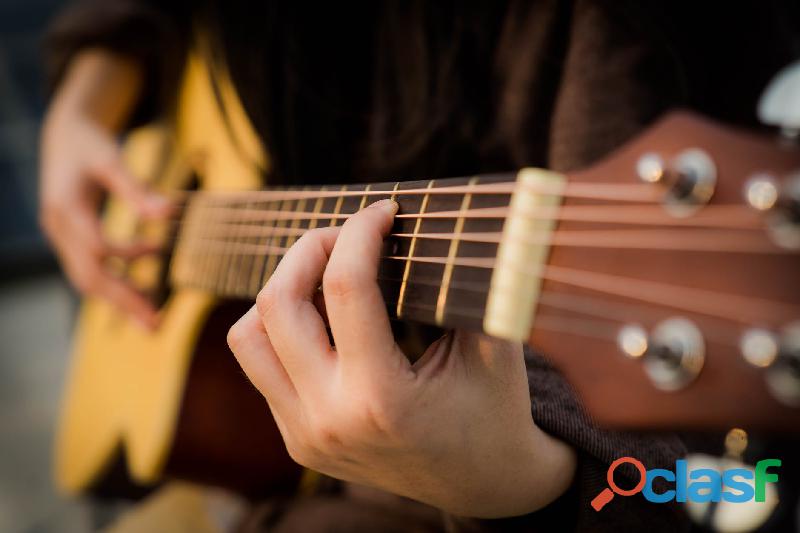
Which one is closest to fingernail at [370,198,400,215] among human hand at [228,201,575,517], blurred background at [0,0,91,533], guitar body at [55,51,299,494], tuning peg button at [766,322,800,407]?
human hand at [228,201,575,517]

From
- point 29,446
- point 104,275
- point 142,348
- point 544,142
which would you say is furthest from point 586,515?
point 29,446

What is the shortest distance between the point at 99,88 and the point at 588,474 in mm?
948

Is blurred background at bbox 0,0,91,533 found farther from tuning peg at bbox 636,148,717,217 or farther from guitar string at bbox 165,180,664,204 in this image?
tuning peg at bbox 636,148,717,217

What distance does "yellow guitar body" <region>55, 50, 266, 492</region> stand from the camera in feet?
2.56

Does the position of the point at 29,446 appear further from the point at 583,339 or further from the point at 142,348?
the point at 583,339

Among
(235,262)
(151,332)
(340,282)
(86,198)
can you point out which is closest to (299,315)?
(340,282)

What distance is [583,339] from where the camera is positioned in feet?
1.00

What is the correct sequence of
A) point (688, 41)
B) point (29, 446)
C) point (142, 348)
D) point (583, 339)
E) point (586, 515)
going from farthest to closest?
1. point (29, 446)
2. point (142, 348)
3. point (688, 41)
4. point (586, 515)
5. point (583, 339)

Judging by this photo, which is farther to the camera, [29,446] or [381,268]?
[29,446]

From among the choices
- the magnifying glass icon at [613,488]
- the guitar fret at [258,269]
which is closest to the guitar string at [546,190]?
the guitar fret at [258,269]

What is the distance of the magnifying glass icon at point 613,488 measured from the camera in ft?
1.41

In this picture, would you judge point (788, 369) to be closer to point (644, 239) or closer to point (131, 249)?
point (644, 239)

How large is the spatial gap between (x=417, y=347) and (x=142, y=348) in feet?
1.75

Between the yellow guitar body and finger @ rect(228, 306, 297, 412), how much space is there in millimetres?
350
